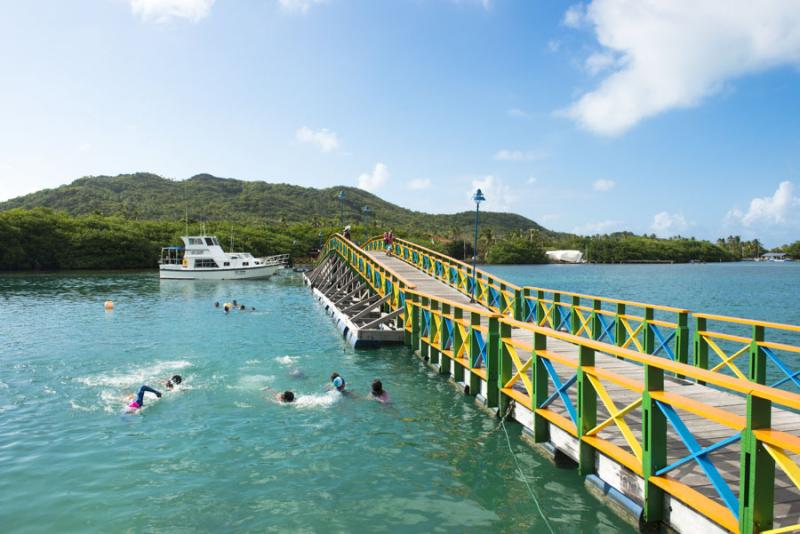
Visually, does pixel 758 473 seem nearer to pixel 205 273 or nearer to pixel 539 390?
pixel 539 390

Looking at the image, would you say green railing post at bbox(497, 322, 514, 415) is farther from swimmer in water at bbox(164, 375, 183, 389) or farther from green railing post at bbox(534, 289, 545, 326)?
swimmer in water at bbox(164, 375, 183, 389)

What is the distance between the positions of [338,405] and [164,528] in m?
5.53

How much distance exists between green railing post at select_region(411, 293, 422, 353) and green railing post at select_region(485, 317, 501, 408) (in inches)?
257

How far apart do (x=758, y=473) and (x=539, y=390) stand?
4099 millimetres

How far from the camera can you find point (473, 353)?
11.6 metres

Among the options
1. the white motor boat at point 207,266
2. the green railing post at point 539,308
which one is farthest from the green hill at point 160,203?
the green railing post at point 539,308

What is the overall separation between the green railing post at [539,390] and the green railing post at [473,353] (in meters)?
3.11

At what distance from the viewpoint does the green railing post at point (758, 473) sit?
4.25 metres

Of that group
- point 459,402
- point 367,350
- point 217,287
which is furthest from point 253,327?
point 217,287

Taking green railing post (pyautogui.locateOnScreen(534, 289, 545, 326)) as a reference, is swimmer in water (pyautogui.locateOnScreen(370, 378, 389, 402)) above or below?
below

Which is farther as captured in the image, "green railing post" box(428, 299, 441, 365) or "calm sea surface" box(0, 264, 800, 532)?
"green railing post" box(428, 299, 441, 365)

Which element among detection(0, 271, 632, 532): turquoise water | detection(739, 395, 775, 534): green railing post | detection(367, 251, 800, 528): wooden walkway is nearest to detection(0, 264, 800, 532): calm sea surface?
detection(0, 271, 632, 532): turquoise water

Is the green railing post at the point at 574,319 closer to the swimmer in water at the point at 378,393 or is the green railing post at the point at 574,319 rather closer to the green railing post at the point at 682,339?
the green railing post at the point at 682,339

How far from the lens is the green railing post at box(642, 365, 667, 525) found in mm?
5574
